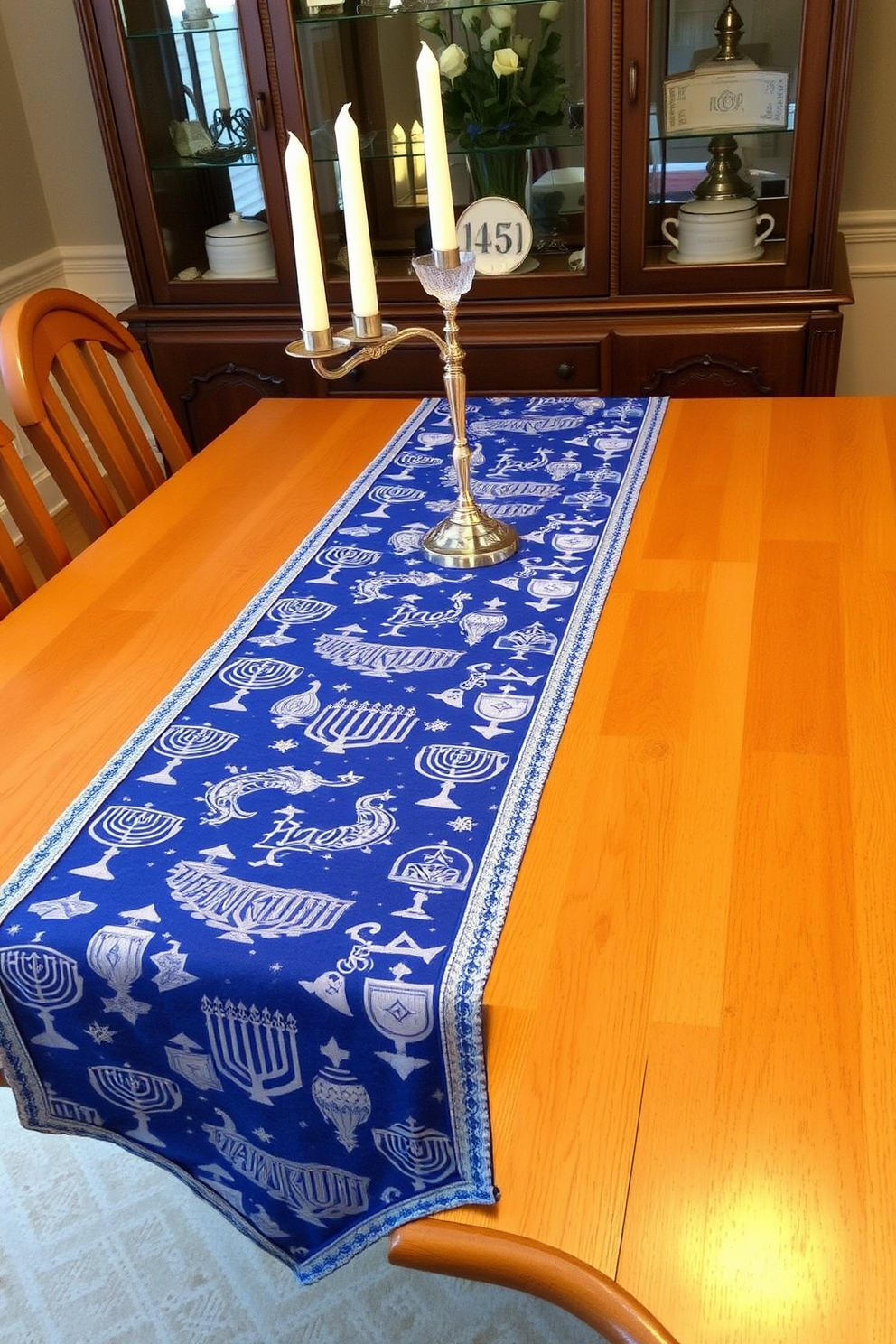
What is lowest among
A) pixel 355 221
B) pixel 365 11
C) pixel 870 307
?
pixel 870 307

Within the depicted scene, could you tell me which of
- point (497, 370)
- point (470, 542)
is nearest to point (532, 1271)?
point (470, 542)

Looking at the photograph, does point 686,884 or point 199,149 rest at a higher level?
point 199,149

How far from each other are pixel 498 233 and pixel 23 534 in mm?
1399

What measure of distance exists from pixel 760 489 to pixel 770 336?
106 centimetres

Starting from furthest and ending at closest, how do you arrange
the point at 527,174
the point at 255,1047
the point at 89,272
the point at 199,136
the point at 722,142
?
the point at 89,272
the point at 199,136
the point at 527,174
the point at 722,142
the point at 255,1047

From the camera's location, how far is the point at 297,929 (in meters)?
0.81

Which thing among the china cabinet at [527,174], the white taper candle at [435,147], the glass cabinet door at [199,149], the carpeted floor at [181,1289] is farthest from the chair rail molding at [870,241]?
the carpeted floor at [181,1289]

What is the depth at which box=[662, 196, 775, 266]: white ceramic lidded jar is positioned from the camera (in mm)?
2324

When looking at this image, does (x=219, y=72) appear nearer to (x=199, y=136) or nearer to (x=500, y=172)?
(x=199, y=136)

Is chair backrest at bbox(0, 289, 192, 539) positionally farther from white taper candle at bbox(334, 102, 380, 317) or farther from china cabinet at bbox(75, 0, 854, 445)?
china cabinet at bbox(75, 0, 854, 445)

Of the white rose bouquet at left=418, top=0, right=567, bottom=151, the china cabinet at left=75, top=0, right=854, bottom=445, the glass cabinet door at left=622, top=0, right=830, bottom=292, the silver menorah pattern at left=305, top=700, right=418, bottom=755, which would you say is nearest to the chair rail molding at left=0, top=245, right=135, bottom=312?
the china cabinet at left=75, top=0, right=854, bottom=445

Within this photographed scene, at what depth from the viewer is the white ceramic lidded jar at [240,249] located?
8.50ft

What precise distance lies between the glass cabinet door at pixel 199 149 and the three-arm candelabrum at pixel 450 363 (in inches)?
56.4

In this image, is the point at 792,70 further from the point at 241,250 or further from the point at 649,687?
the point at 649,687
